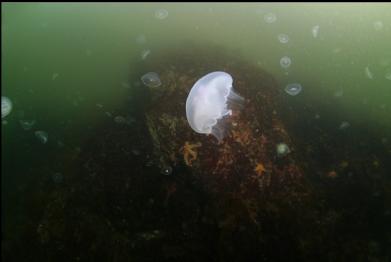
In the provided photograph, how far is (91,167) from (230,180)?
186 cm

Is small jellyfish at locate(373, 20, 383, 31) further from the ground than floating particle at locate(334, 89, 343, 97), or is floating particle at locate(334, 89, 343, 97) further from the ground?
small jellyfish at locate(373, 20, 383, 31)

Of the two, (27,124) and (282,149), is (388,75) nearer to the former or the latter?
(282,149)

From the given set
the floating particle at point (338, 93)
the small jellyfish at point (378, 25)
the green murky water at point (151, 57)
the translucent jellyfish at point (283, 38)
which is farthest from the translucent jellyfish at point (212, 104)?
the small jellyfish at point (378, 25)

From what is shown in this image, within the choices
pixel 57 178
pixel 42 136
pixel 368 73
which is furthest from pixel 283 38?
pixel 42 136

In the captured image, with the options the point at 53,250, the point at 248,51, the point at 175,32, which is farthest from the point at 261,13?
the point at 53,250

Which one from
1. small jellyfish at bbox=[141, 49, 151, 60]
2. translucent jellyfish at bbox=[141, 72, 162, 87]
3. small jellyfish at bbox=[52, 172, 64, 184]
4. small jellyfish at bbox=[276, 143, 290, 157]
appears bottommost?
small jellyfish at bbox=[52, 172, 64, 184]

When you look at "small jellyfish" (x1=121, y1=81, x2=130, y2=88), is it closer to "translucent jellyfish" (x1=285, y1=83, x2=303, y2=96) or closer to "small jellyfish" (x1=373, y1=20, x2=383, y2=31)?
"translucent jellyfish" (x1=285, y1=83, x2=303, y2=96)

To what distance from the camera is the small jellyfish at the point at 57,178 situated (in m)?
3.95

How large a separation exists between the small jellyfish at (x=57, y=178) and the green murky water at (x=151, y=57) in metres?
0.02

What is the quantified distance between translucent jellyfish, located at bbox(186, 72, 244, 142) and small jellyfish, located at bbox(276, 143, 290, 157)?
0.56 m


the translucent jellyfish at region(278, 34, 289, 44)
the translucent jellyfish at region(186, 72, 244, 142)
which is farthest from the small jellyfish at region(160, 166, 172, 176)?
the translucent jellyfish at region(278, 34, 289, 44)

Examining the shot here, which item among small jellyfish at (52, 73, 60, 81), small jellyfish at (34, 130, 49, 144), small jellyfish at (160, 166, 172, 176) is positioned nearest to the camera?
small jellyfish at (160, 166, 172, 176)

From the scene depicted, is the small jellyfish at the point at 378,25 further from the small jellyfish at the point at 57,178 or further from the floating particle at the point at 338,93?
the small jellyfish at the point at 57,178

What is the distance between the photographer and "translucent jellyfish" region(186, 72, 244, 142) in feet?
9.88
